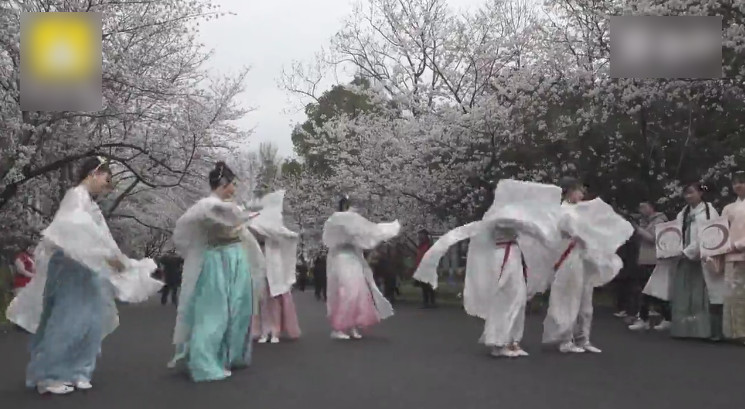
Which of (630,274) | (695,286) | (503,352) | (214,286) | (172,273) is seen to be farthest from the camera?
(172,273)

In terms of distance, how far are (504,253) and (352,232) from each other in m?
2.92

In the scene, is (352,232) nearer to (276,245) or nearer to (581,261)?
(276,245)

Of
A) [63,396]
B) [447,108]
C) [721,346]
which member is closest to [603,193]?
[447,108]

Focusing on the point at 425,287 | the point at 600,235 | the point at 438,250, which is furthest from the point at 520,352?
the point at 425,287

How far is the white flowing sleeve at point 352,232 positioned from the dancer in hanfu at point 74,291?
441cm

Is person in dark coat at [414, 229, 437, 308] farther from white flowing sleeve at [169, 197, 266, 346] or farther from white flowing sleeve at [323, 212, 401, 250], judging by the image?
white flowing sleeve at [169, 197, 266, 346]

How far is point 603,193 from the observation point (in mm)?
17656

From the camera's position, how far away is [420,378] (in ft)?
23.6

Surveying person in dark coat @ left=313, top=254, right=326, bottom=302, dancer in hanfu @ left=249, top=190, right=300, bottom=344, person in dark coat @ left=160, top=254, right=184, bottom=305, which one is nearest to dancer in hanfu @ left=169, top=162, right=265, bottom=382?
dancer in hanfu @ left=249, top=190, right=300, bottom=344

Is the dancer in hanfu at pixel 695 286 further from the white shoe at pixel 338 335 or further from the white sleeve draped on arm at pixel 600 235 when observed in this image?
the white shoe at pixel 338 335

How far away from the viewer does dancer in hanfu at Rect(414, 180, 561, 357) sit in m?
8.60

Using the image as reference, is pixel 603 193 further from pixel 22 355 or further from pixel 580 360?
pixel 22 355

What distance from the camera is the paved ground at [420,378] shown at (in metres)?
6.08

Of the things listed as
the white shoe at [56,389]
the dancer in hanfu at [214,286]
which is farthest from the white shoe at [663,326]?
the white shoe at [56,389]
